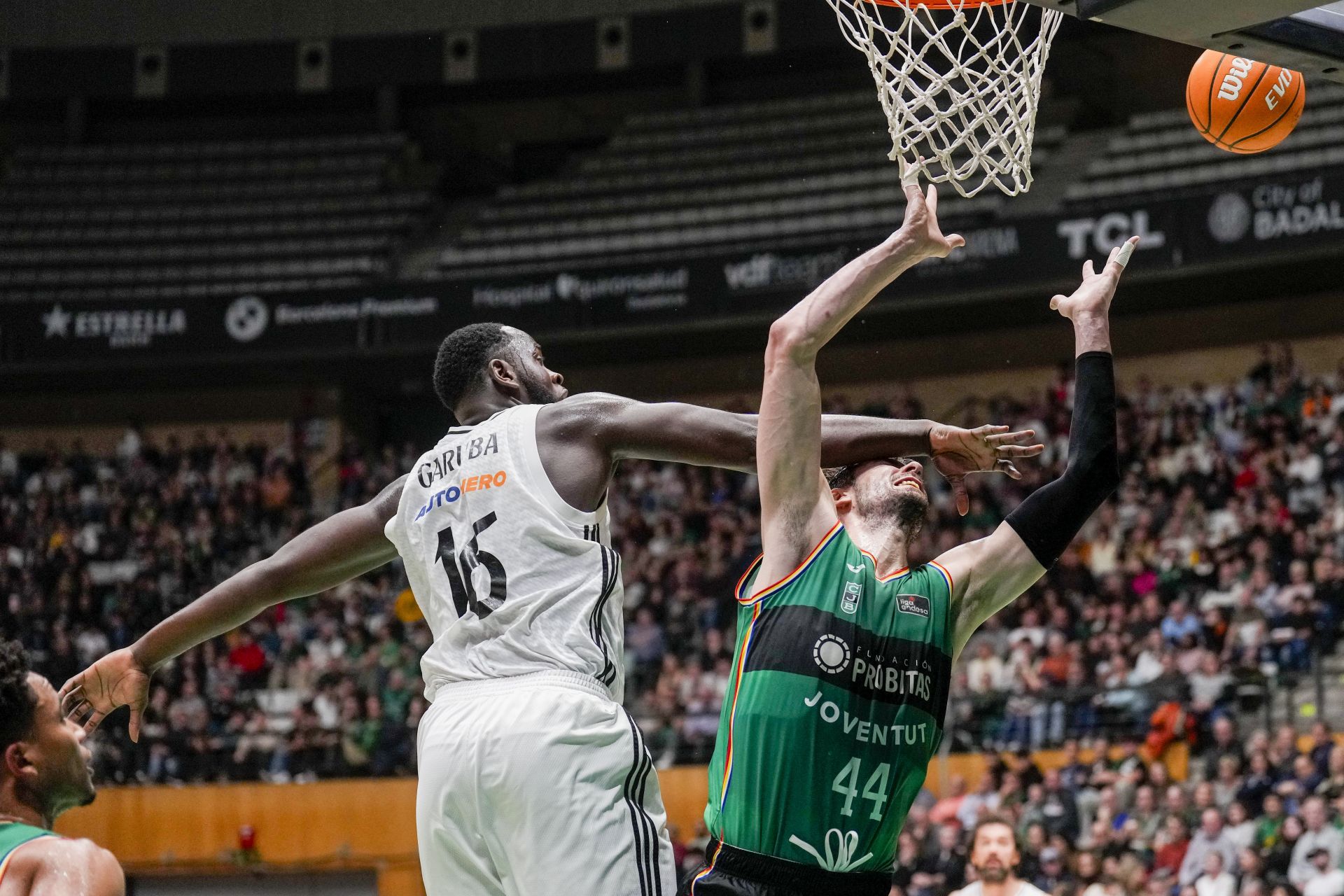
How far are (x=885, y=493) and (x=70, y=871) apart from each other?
2021mm

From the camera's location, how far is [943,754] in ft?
44.7

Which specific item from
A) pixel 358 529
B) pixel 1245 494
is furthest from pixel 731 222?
pixel 358 529

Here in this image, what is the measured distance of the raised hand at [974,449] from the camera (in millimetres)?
3838

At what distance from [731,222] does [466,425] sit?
17262 mm

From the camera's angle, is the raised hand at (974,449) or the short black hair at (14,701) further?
the raised hand at (974,449)

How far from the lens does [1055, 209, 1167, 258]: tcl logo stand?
17.6 m

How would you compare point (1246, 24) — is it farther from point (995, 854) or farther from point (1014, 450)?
point (995, 854)

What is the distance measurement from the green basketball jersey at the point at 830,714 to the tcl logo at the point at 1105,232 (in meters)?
14.4

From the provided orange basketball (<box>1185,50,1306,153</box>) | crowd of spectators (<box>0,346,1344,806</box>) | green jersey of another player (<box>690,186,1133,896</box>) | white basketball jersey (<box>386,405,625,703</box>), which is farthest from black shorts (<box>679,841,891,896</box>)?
crowd of spectators (<box>0,346,1344,806</box>)

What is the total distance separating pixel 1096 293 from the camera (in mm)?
4164

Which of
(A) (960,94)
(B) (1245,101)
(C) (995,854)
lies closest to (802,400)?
(A) (960,94)

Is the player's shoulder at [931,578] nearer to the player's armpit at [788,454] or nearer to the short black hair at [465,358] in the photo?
the player's armpit at [788,454]

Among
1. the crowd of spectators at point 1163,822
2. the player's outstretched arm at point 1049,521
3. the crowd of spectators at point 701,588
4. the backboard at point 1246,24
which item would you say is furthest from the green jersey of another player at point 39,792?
the crowd of spectators at point 701,588

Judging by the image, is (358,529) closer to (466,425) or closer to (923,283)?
(466,425)
